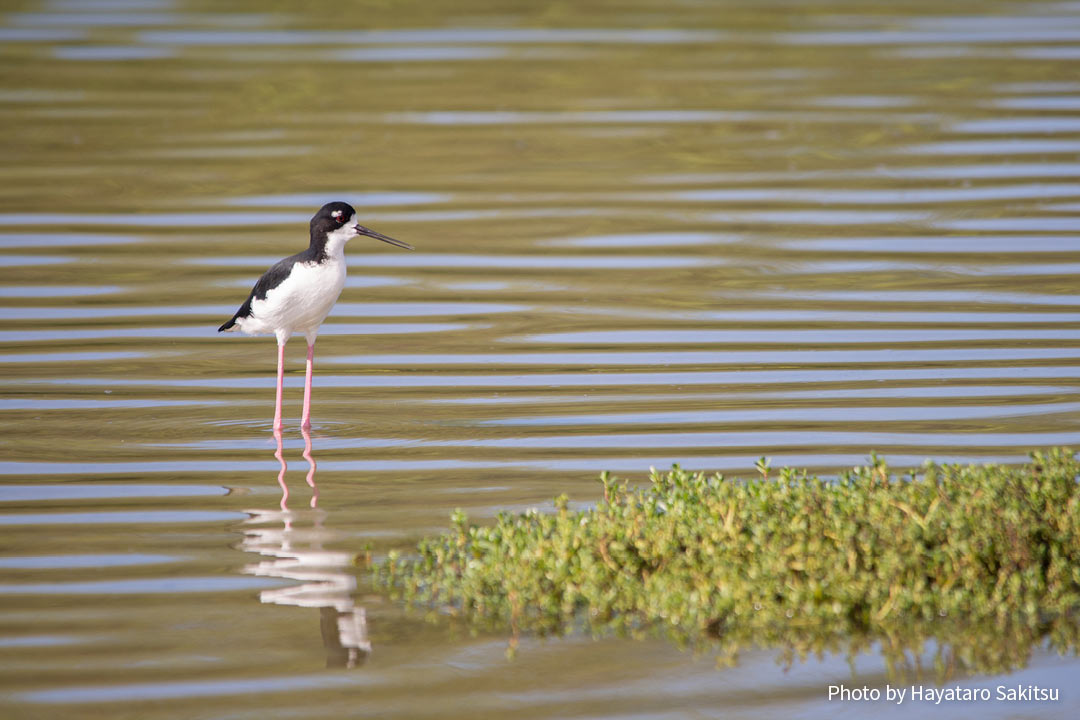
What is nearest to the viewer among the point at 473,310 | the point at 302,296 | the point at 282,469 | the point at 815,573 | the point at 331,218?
the point at 815,573

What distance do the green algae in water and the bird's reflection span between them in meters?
0.37

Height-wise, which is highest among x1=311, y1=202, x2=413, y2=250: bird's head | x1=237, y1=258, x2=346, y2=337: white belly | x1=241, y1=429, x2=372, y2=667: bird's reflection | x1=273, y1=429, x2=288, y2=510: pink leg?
x1=311, y1=202, x2=413, y2=250: bird's head

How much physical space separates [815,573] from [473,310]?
6.39m

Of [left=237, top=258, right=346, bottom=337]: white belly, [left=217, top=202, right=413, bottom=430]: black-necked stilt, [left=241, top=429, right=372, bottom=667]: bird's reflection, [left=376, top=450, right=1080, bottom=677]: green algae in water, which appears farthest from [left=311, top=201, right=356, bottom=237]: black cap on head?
[left=376, top=450, right=1080, bottom=677]: green algae in water

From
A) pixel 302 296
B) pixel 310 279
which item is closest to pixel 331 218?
pixel 310 279

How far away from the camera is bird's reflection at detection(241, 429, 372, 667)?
7.00m

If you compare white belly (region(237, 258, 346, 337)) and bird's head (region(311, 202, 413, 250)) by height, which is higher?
bird's head (region(311, 202, 413, 250))

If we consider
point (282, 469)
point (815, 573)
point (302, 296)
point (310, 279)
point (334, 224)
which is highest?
point (334, 224)

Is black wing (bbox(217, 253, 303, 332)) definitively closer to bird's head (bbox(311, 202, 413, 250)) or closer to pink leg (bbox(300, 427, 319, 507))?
bird's head (bbox(311, 202, 413, 250))

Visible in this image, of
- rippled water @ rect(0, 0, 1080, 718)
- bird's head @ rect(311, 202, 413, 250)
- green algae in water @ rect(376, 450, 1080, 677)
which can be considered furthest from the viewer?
bird's head @ rect(311, 202, 413, 250)

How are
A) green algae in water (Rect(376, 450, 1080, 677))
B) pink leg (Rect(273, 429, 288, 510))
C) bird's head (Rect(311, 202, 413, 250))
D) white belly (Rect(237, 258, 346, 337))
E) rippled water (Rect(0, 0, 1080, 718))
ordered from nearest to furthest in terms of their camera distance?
green algae in water (Rect(376, 450, 1080, 677))
rippled water (Rect(0, 0, 1080, 718))
pink leg (Rect(273, 429, 288, 510))
bird's head (Rect(311, 202, 413, 250))
white belly (Rect(237, 258, 346, 337))

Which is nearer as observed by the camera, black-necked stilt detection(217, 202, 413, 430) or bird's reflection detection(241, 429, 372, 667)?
bird's reflection detection(241, 429, 372, 667)

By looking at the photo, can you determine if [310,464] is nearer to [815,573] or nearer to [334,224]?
[334,224]

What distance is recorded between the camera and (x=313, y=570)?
7.77m
